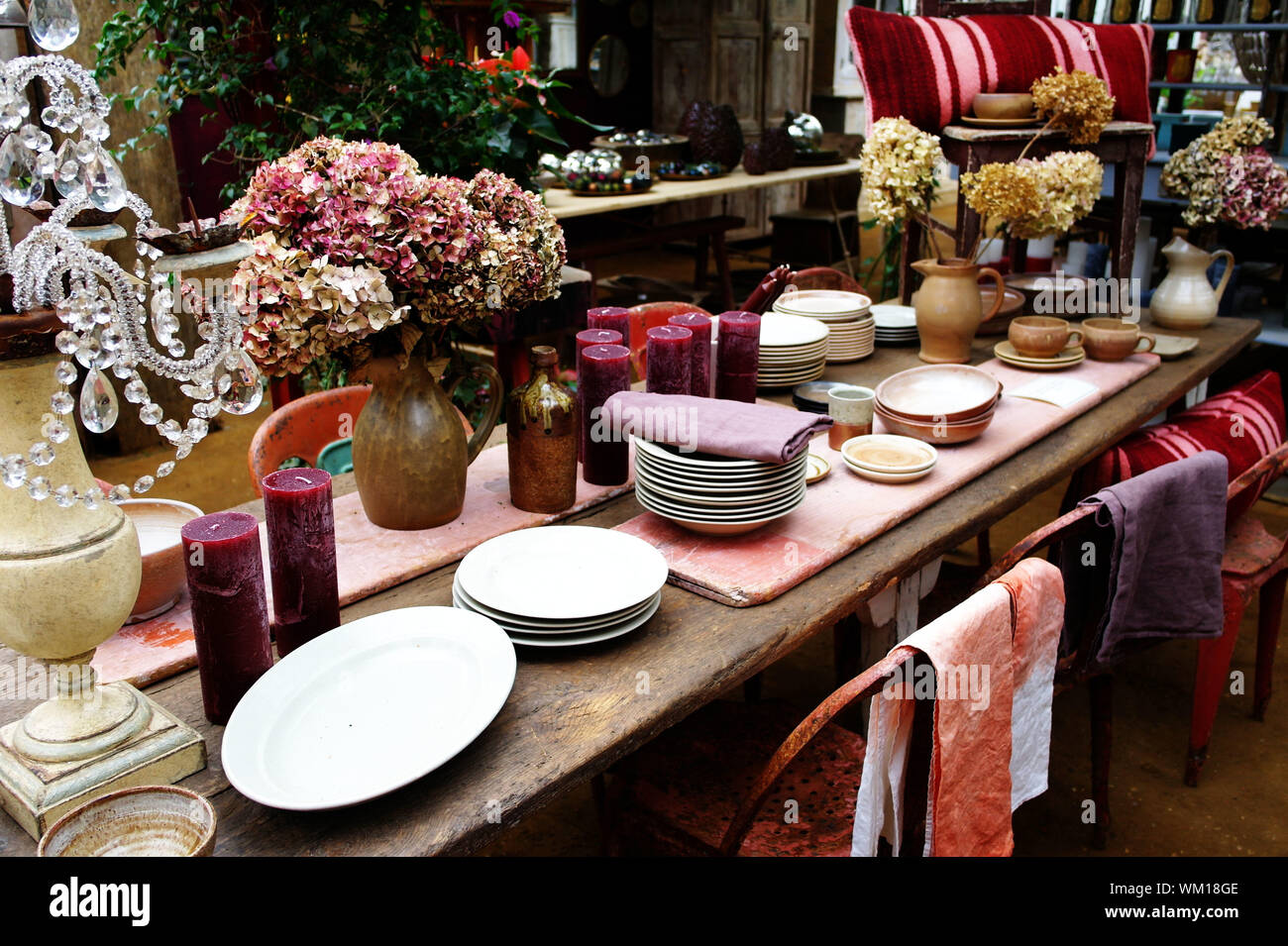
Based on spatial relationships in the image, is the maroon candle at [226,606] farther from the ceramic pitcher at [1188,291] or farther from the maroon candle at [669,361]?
the ceramic pitcher at [1188,291]

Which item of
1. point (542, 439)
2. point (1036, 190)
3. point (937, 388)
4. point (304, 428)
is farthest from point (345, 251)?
point (1036, 190)

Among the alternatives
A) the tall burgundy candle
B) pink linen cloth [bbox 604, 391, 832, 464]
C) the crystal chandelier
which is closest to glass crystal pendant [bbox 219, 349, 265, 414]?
the crystal chandelier

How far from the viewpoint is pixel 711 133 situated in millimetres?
5336

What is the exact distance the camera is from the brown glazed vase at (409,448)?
147cm

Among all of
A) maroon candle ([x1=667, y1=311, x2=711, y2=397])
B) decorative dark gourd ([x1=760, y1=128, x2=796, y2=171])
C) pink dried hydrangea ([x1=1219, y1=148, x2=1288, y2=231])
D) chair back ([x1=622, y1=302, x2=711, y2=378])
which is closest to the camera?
maroon candle ([x1=667, y1=311, x2=711, y2=397])

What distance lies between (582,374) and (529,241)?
261mm

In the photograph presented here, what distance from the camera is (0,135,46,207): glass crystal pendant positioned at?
2.75ft

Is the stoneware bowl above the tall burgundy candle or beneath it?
above

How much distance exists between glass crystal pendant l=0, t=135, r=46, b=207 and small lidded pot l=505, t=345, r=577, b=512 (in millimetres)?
727

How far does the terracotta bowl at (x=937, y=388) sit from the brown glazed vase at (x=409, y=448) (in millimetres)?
880

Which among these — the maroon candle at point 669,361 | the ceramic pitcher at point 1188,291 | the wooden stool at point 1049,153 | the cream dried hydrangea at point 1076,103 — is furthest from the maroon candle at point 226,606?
the ceramic pitcher at point 1188,291

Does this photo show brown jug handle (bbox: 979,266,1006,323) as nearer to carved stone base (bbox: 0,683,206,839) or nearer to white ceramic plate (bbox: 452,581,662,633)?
white ceramic plate (bbox: 452,581,662,633)

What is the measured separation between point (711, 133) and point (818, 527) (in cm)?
417
